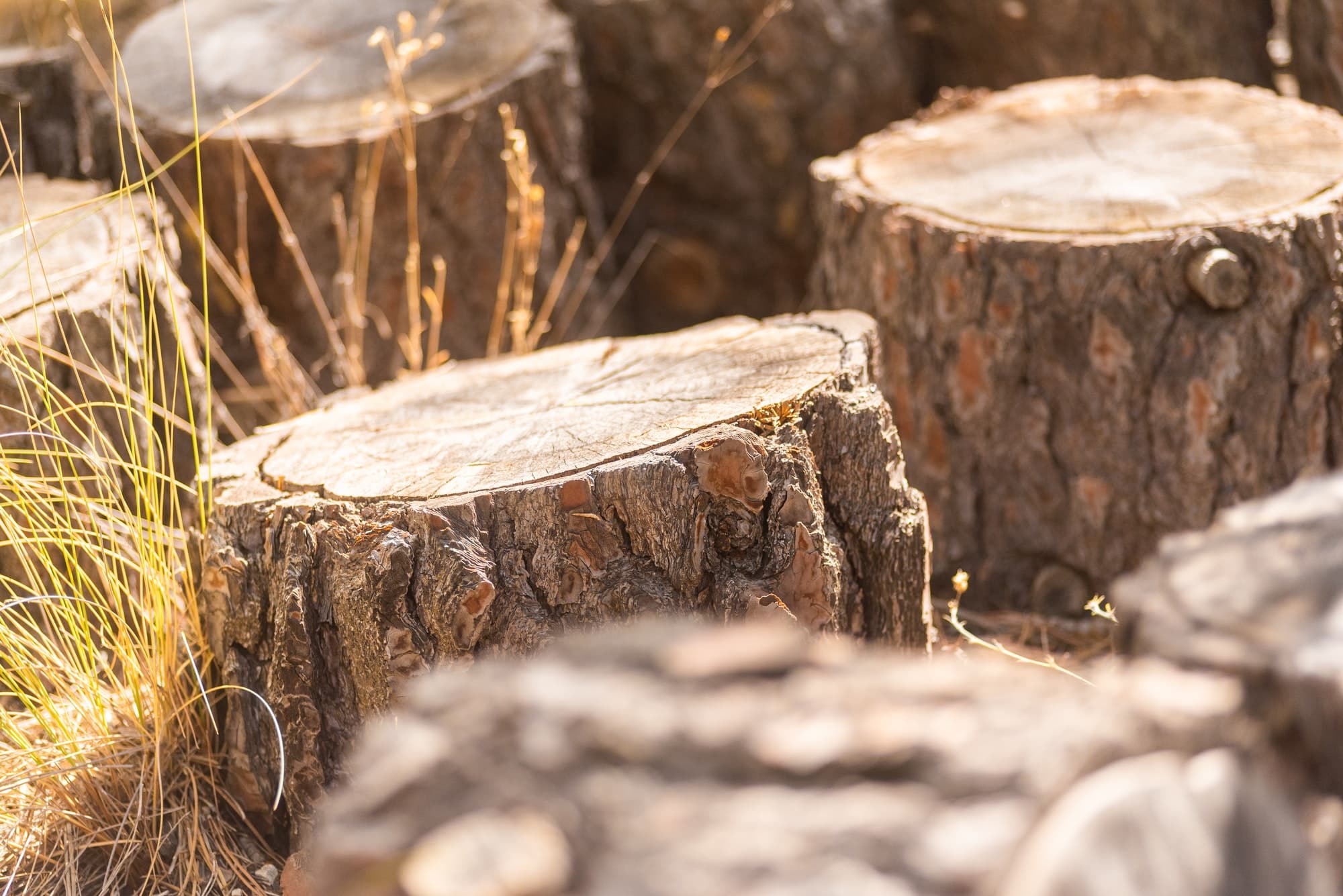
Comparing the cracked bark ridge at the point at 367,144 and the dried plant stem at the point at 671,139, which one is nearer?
the cracked bark ridge at the point at 367,144

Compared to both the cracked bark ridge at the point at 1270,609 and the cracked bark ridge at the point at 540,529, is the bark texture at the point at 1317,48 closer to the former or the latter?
the cracked bark ridge at the point at 540,529

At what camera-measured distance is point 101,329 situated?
1.94 metres

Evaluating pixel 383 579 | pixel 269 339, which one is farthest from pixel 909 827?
pixel 269 339

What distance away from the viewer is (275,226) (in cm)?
275

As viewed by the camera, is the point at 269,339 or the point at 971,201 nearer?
the point at 971,201

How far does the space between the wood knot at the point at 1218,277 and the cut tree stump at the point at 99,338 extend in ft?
5.06

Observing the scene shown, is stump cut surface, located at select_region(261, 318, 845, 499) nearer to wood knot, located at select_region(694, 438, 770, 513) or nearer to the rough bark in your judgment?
wood knot, located at select_region(694, 438, 770, 513)

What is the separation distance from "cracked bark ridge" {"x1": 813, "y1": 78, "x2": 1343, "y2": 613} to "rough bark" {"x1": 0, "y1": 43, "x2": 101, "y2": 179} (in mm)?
1795

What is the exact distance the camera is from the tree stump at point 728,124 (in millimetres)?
3352

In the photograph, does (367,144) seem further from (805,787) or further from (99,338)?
(805,787)

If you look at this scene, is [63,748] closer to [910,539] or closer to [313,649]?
[313,649]

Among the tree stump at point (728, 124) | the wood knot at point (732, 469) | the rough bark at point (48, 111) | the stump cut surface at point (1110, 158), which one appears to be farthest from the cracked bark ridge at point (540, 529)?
the tree stump at point (728, 124)

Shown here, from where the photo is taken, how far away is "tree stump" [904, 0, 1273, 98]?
335cm

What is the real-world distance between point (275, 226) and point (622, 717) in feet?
7.59
